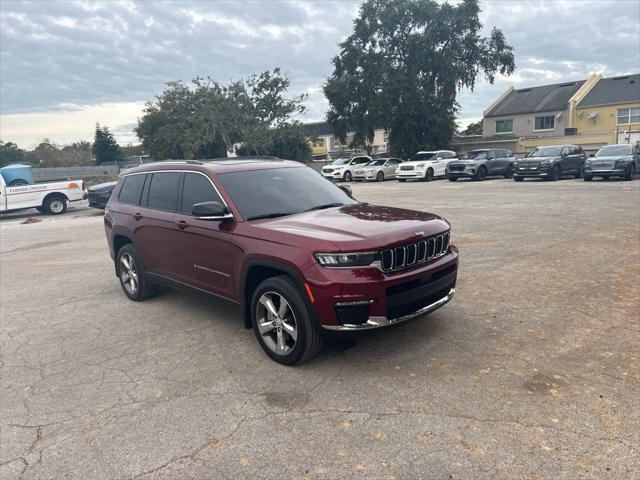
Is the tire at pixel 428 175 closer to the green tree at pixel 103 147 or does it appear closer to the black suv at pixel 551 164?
the black suv at pixel 551 164

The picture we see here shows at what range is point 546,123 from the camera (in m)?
51.3

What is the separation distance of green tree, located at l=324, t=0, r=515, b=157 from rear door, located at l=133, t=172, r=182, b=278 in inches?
1422

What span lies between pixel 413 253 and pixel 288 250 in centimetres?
107

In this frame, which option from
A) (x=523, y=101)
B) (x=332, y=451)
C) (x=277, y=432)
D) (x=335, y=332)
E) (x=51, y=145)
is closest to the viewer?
(x=332, y=451)

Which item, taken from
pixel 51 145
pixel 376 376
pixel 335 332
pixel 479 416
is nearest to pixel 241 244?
pixel 335 332

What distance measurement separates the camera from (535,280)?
258 inches

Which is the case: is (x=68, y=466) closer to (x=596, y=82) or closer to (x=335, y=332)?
(x=335, y=332)

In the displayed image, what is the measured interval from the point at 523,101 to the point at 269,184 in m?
55.8

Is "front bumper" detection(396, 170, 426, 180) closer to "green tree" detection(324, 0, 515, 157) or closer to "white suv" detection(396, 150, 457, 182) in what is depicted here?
"white suv" detection(396, 150, 457, 182)

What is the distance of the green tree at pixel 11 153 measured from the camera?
71062mm

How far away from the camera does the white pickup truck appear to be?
770 inches

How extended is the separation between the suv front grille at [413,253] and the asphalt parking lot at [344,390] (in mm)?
862

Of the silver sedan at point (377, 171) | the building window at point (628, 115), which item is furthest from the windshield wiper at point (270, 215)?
the building window at point (628, 115)

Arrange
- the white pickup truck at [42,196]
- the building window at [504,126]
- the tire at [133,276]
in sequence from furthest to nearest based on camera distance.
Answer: the building window at [504,126], the white pickup truck at [42,196], the tire at [133,276]
